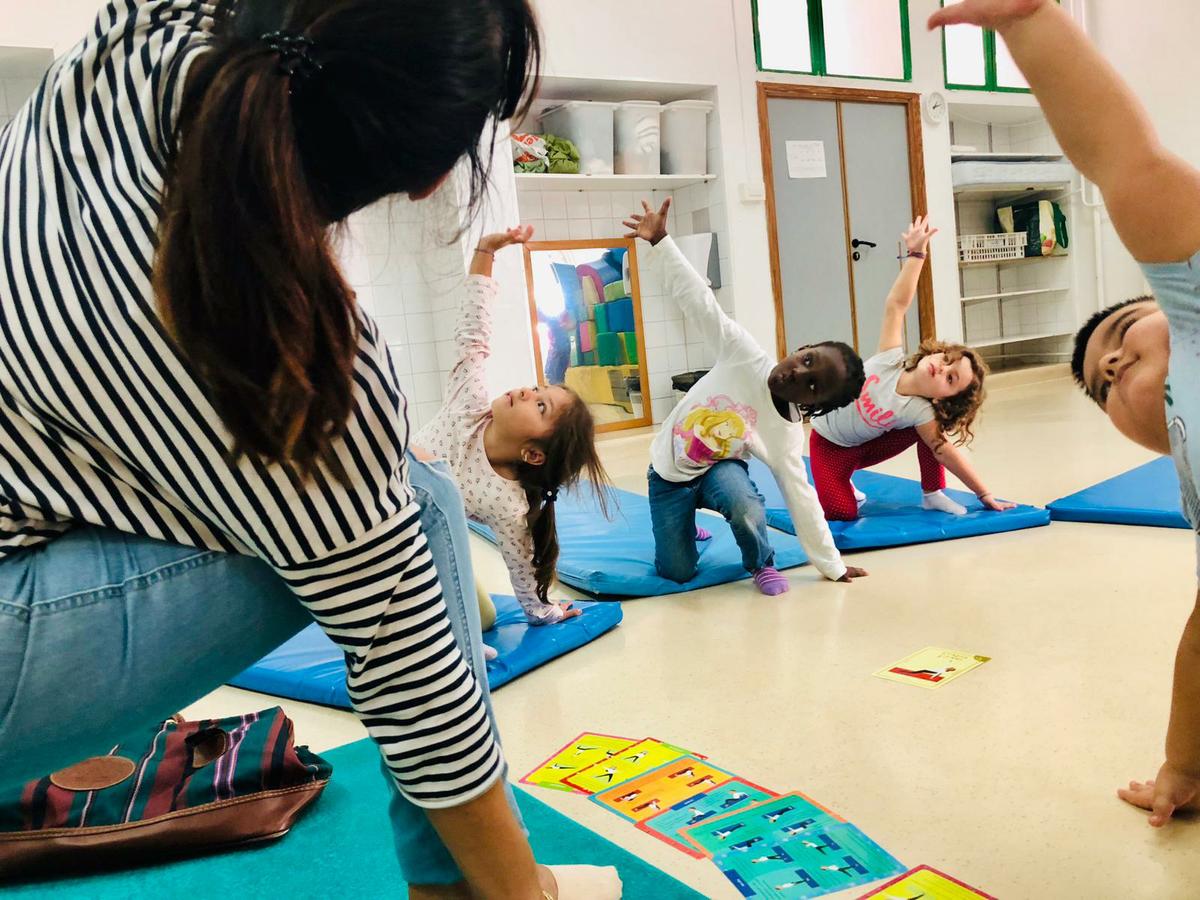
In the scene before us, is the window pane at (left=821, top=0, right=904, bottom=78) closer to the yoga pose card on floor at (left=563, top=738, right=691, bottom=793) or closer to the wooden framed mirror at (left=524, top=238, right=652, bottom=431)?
the wooden framed mirror at (left=524, top=238, right=652, bottom=431)

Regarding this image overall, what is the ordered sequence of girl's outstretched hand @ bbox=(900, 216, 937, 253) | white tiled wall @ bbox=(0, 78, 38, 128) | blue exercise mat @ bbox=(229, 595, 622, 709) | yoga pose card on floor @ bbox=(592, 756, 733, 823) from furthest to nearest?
white tiled wall @ bbox=(0, 78, 38, 128) → girl's outstretched hand @ bbox=(900, 216, 937, 253) → blue exercise mat @ bbox=(229, 595, 622, 709) → yoga pose card on floor @ bbox=(592, 756, 733, 823)

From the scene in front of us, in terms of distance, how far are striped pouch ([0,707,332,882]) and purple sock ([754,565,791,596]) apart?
1.36 meters

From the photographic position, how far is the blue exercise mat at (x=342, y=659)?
6.30ft

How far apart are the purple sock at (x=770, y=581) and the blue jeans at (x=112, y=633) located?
1826 mm

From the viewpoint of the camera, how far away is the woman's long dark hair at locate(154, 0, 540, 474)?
597 mm

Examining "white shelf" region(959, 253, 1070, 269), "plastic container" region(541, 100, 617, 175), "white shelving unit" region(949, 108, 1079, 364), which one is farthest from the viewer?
"white shelving unit" region(949, 108, 1079, 364)

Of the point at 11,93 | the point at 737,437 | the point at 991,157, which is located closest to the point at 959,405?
the point at 737,437

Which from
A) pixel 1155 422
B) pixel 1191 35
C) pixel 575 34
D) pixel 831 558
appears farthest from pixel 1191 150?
pixel 1155 422

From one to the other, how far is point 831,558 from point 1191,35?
6205 millimetres

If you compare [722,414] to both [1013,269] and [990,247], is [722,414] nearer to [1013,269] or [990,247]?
[990,247]

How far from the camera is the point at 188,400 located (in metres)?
0.65

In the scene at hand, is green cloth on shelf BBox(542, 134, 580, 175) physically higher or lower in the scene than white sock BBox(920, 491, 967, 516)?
higher

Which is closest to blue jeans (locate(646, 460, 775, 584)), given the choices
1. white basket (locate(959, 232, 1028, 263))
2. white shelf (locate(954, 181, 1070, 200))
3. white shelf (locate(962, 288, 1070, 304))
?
white shelf (locate(962, 288, 1070, 304))

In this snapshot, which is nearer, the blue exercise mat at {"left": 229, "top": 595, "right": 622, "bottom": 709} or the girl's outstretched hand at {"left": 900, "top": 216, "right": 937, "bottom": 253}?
the blue exercise mat at {"left": 229, "top": 595, "right": 622, "bottom": 709}
